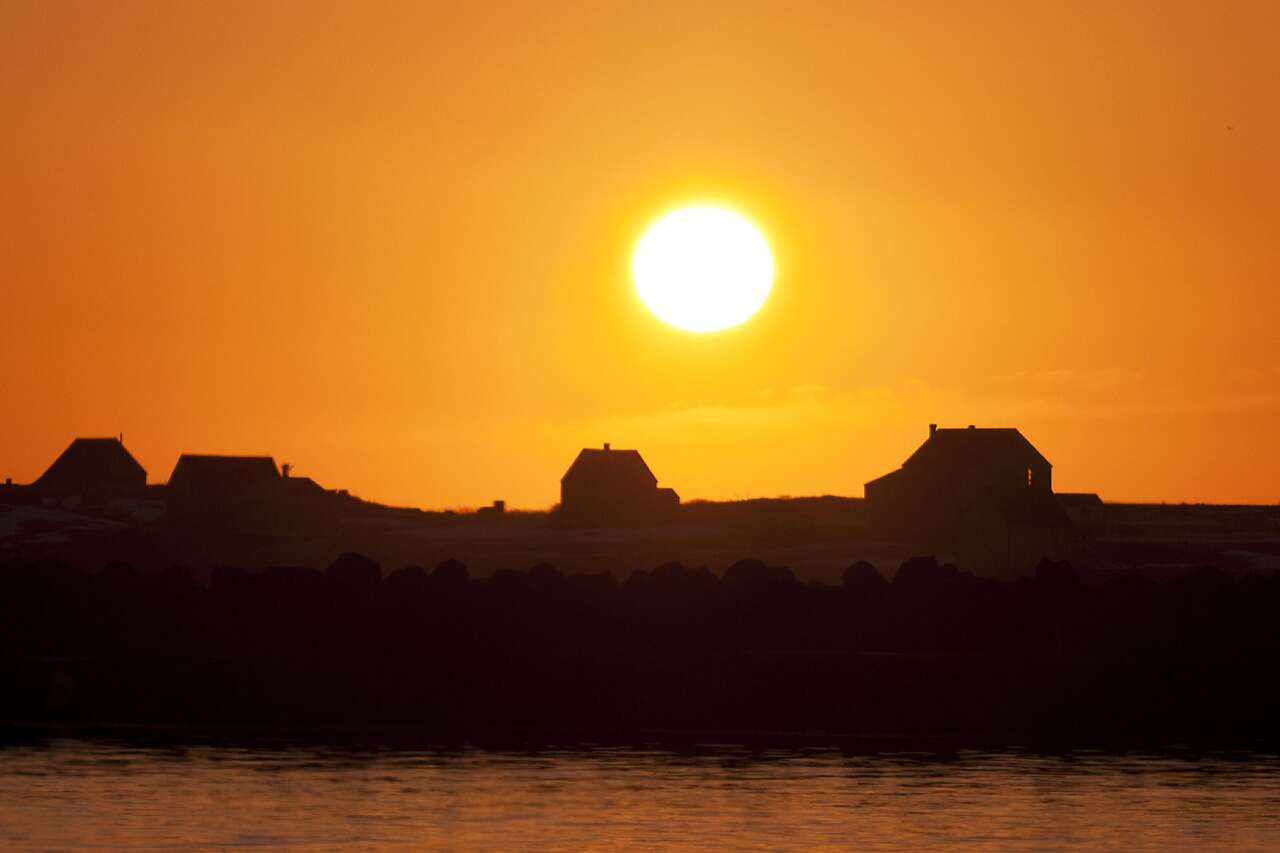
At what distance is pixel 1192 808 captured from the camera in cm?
3753

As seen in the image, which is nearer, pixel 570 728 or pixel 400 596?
pixel 570 728

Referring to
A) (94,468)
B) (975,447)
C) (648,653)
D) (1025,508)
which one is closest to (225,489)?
(94,468)

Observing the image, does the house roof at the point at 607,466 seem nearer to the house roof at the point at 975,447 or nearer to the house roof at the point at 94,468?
the house roof at the point at 975,447

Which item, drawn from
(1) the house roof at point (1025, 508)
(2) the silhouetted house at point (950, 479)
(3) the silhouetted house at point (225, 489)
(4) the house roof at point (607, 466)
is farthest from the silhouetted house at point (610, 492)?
(1) the house roof at point (1025, 508)

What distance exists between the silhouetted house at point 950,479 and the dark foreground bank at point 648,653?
46568mm

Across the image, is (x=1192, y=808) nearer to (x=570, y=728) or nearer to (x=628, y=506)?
(x=570, y=728)

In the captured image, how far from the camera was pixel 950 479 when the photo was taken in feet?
361

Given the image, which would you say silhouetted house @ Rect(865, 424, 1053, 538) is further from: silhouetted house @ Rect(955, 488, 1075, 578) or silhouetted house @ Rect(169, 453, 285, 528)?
silhouetted house @ Rect(169, 453, 285, 528)

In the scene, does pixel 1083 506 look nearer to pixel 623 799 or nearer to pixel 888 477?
pixel 888 477

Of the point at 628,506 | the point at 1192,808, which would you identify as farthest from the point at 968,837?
the point at 628,506

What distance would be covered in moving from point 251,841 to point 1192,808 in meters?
14.9

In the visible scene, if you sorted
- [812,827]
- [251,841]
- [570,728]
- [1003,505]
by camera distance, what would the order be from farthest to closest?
[1003,505] < [570,728] < [812,827] < [251,841]

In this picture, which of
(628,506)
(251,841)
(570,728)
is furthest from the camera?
(628,506)

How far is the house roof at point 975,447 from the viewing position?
373 feet
